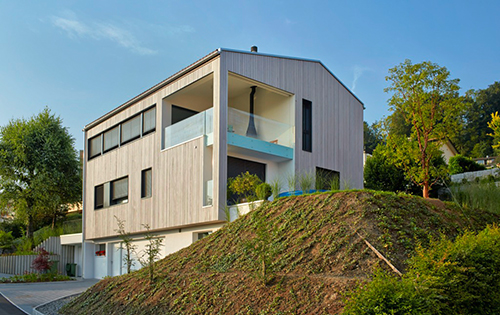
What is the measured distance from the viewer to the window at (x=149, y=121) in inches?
768

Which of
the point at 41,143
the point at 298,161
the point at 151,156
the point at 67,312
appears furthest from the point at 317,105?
the point at 41,143

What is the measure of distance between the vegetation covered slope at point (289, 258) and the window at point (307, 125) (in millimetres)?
6474

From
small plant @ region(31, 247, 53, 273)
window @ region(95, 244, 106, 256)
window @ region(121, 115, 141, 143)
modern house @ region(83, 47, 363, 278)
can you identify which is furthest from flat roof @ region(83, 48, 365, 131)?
small plant @ region(31, 247, 53, 273)

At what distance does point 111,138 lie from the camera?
23.1m

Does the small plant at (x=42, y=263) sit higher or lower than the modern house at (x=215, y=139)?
lower

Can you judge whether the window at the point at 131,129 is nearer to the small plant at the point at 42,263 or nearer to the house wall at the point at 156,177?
the house wall at the point at 156,177

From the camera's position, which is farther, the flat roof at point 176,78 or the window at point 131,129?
the window at point 131,129

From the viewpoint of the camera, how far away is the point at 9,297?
15.8 metres

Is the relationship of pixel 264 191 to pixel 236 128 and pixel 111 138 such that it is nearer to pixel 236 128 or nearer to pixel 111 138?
pixel 236 128

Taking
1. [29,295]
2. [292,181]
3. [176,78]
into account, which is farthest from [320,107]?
[29,295]

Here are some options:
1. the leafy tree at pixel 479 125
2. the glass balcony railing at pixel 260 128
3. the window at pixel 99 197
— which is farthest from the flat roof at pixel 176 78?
the leafy tree at pixel 479 125

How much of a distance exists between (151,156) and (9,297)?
7.10 meters

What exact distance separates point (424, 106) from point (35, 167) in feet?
85.1

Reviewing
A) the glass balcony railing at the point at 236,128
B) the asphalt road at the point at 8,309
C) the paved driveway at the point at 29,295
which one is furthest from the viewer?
the glass balcony railing at the point at 236,128
